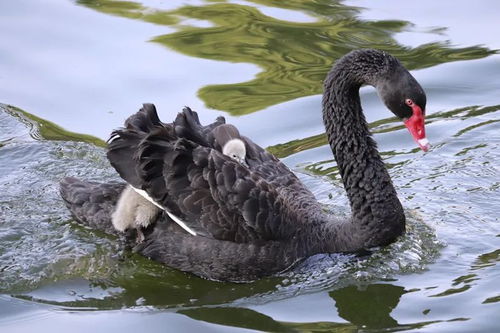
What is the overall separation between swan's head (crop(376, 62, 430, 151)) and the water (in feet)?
2.54

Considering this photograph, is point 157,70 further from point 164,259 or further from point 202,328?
point 202,328

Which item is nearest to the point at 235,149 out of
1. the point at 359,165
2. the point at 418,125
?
the point at 359,165

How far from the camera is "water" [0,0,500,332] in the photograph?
19.6 ft

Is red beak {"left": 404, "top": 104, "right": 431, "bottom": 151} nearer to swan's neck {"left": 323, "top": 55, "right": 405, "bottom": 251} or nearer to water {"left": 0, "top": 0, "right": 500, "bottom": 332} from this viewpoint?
swan's neck {"left": 323, "top": 55, "right": 405, "bottom": 251}

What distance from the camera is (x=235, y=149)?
6.63 metres

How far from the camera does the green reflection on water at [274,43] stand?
30.0 feet

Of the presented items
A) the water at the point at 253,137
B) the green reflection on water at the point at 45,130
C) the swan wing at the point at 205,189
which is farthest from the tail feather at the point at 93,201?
the green reflection on water at the point at 45,130

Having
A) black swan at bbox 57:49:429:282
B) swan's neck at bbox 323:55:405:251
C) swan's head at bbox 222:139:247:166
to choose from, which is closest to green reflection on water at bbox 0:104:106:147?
black swan at bbox 57:49:429:282

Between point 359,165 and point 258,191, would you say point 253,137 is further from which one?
point 258,191

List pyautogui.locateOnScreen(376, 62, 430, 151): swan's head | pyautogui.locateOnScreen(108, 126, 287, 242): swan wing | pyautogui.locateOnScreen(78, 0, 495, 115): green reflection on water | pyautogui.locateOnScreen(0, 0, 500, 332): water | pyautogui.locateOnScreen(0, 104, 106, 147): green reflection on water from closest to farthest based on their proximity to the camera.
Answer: pyautogui.locateOnScreen(0, 0, 500, 332): water → pyautogui.locateOnScreen(376, 62, 430, 151): swan's head → pyautogui.locateOnScreen(108, 126, 287, 242): swan wing → pyautogui.locateOnScreen(0, 104, 106, 147): green reflection on water → pyautogui.locateOnScreen(78, 0, 495, 115): green reflection on water

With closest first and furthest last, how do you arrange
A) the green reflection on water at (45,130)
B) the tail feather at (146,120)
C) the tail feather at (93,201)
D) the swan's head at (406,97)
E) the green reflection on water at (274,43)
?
1. the swan's head at (406,97)
2. the tail feather at (146,120)
3. the tail feather at (93,201)
4. the green reflection on water at (45,130)
5. the green reflection on water at (274,43)

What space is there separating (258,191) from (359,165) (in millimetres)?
685

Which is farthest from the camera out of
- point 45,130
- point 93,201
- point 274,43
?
point 274,43

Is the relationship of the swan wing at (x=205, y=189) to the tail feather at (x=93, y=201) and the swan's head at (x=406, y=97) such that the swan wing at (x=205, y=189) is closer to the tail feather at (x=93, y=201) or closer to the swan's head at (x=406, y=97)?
the tail feather at (x=93, y=201)
